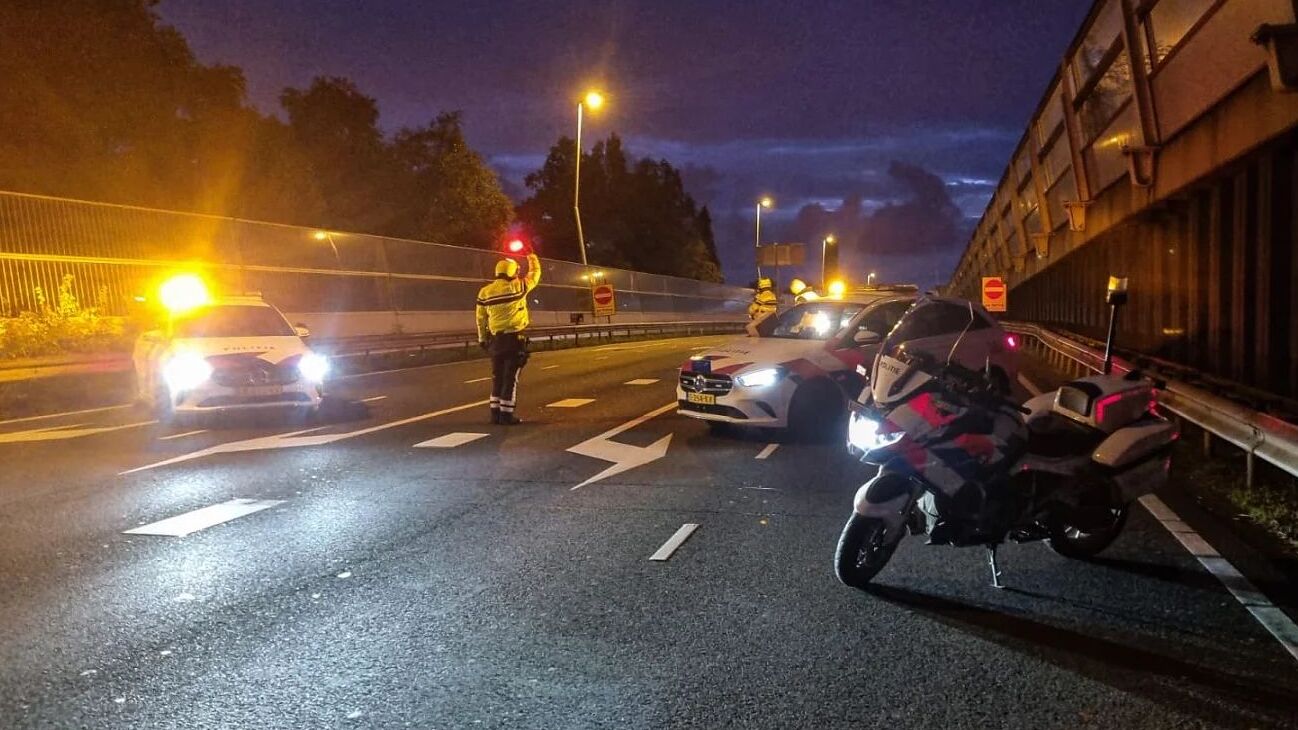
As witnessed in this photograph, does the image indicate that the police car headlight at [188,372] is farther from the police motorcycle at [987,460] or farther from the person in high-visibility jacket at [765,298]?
the person in high-visibility jacket at [765,298]

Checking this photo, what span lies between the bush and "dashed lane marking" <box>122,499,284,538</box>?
11.5m

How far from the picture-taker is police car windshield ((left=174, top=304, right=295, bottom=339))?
1276 centimetres

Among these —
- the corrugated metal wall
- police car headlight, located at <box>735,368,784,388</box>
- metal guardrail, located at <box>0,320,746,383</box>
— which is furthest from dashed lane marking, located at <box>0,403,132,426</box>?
the corrugated metal wall

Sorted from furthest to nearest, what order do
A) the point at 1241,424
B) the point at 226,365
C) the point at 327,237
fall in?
the point at 327,237 → the point at 226,365 → the point at 1241,424

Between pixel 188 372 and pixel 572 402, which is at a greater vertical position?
pixel 188 372

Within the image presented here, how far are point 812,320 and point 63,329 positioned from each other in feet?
47.4

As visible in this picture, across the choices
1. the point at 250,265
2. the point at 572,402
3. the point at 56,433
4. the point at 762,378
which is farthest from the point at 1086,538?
the point at 250,265

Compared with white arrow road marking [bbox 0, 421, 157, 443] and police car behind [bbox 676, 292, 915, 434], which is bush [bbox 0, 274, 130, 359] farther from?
police car behind [bbox 676, 292, 915, 434]

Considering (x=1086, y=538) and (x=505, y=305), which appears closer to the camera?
(x=1086, y=538)

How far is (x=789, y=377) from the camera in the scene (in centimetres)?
1048

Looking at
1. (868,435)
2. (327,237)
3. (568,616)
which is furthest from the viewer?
(327,237)

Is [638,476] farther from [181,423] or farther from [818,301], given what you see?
[181,423]

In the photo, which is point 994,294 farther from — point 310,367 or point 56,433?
point 56,433

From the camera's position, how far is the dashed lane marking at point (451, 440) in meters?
10.6
